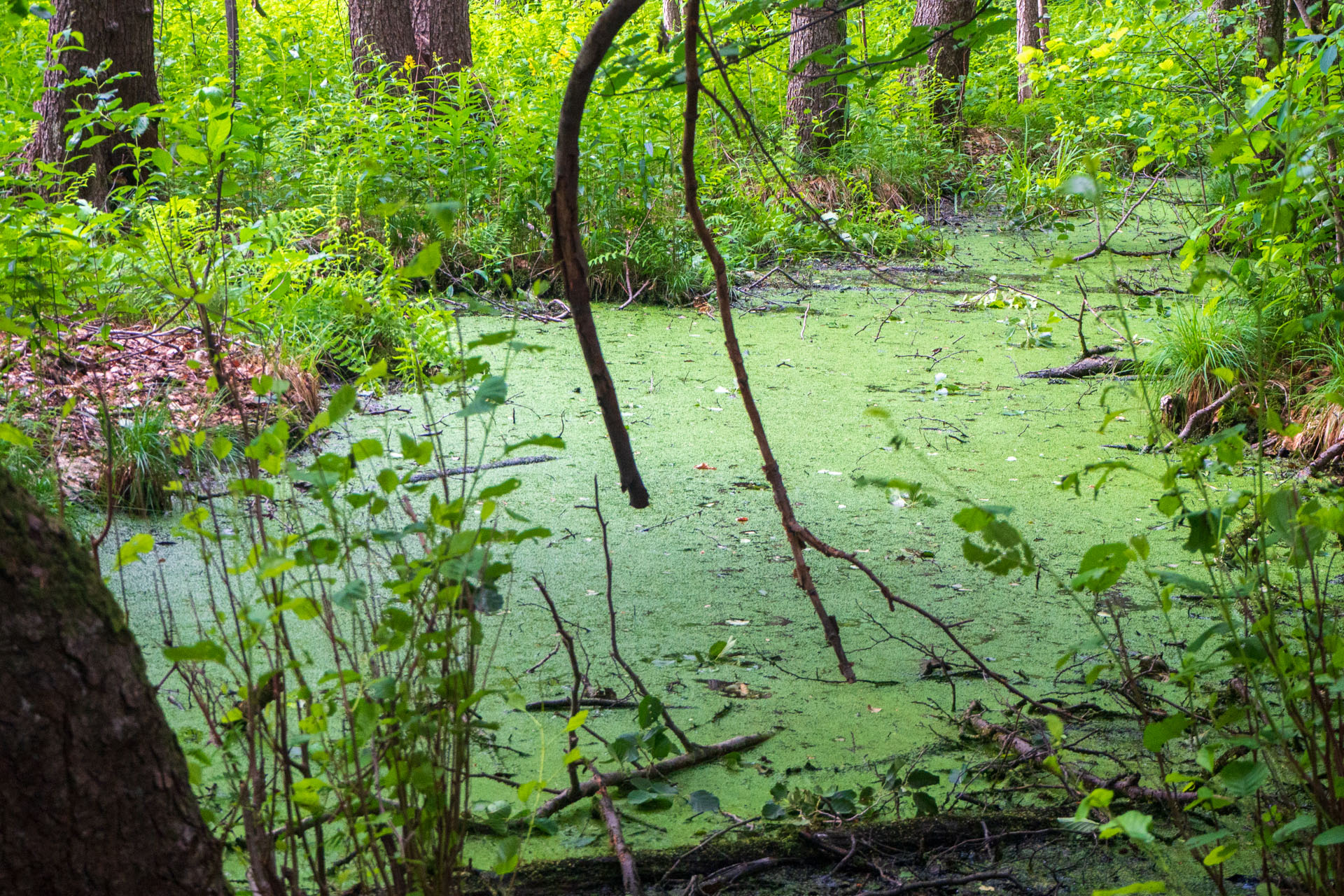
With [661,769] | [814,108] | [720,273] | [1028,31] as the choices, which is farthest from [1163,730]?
[1028,31]

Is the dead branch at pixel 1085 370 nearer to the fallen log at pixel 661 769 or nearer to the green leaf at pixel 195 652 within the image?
the fallen log at pixel 661 769

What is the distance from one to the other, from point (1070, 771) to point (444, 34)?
6.03 meters

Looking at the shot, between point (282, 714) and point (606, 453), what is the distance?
224 cm

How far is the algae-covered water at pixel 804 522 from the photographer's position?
6.07 ft

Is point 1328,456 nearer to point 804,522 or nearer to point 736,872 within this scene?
point 804,522

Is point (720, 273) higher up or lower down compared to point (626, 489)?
higher up

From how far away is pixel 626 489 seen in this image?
1.25 meters

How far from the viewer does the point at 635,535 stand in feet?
9.15

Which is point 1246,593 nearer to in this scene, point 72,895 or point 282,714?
point 282,714

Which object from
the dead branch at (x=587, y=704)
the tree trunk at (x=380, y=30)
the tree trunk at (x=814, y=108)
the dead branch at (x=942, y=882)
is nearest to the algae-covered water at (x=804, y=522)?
the dead branch at (x=587, y=704)

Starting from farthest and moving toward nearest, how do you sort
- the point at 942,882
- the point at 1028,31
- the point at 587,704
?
1. the point at 1028,31
2. the point at 587,704
3. the point at 942,882

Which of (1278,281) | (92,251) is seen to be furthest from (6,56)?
(1278,281)

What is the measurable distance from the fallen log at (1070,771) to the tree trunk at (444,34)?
5.66 meters

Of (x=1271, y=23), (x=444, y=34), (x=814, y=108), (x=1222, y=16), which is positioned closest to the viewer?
(x=1222, y=16)
